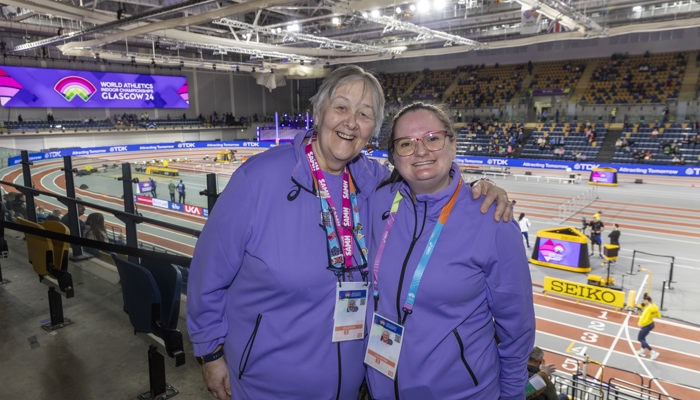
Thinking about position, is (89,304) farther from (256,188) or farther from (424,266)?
(424,266)

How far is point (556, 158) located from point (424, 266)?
2999cm

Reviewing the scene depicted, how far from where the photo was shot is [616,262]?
11.9 metres

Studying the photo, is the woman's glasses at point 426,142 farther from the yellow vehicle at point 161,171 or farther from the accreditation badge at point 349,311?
the yellow vehicle at point 161,171

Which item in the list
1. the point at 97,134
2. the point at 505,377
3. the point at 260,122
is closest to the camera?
the point at 505,377

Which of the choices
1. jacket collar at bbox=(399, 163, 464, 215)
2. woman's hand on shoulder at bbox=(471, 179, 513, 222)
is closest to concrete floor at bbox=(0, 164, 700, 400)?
jacket collar at bbox=(399, 163, 464, 215)

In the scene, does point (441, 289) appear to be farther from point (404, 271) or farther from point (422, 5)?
point (422, 5)

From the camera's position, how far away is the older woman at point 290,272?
1568 mm

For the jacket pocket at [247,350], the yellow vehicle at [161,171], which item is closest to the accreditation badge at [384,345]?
the jacket pocket at [247,350]

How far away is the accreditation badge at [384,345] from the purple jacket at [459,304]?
0.03 m

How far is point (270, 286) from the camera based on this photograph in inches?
61.6

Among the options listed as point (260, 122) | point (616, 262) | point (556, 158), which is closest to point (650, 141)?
point (556, 158)

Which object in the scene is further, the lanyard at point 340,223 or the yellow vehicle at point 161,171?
the yellow vehicle at point 161,171

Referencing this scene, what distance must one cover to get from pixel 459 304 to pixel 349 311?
406 millimetres

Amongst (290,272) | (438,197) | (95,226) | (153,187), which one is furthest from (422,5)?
(290,272)
